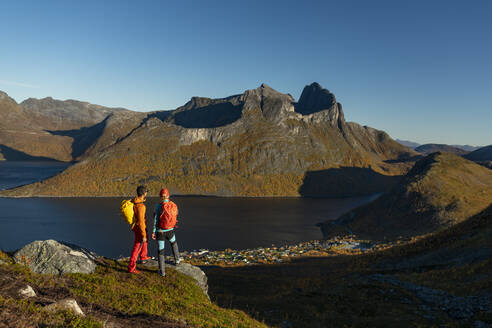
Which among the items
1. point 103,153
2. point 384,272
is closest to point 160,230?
point 384,272

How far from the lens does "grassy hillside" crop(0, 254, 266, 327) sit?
6555 millimetres

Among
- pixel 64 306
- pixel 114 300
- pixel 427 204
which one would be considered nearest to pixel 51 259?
pixel 114 300

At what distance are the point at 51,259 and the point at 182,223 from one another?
273ft

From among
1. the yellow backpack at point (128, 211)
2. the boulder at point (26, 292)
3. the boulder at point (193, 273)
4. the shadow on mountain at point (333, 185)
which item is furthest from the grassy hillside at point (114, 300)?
the shadow on mountain at point (333, 185)

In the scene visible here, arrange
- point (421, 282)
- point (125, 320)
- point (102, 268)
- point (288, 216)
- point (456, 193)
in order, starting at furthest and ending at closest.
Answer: point (288, 216), point (456, 193), point (421, 282), point (102, 268), point (125, 320)

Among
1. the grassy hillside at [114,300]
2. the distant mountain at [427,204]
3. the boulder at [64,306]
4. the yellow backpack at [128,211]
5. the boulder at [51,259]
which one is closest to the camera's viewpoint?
the grassy hillside at [114,300]

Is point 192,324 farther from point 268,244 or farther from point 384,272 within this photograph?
point 268,244

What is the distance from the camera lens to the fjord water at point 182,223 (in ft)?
236

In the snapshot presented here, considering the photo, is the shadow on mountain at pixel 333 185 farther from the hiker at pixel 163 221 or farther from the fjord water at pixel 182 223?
the hiker at pixel 163 221

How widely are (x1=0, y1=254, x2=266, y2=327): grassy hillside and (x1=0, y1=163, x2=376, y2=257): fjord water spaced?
57110 millimetres

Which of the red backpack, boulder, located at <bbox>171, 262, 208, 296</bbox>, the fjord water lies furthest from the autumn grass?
the fjord water

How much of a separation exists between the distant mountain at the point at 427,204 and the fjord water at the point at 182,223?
592 inches

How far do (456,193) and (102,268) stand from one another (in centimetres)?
8103

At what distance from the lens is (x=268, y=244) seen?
235 feet
